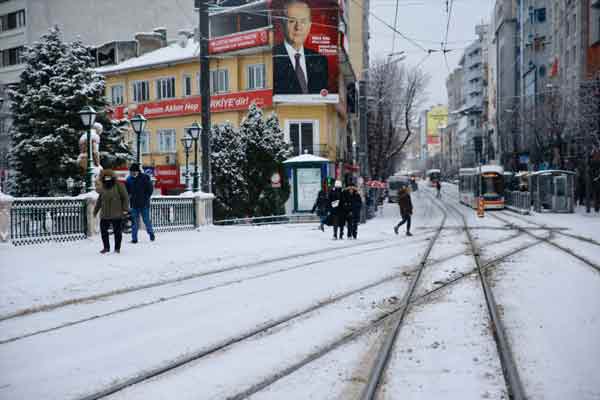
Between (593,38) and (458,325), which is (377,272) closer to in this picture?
(458,325)

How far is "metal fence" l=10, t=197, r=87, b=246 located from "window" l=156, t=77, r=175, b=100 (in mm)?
29218

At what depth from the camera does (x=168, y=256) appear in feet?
44.1

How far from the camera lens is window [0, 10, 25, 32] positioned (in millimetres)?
51469

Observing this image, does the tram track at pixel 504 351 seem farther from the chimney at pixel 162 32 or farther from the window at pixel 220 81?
the chimney at pixel 162 32

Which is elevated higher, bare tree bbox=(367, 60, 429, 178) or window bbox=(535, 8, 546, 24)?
window bbox=(535, 8, 546, 24)

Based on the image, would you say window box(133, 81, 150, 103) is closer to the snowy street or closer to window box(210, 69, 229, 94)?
window box(210, 69, 229, 94)

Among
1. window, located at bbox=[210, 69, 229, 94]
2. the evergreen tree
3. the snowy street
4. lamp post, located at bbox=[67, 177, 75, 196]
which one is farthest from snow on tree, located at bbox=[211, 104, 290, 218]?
the snowy street

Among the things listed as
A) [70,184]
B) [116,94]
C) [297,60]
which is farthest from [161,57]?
[70,184]

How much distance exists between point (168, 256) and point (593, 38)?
49368 mm

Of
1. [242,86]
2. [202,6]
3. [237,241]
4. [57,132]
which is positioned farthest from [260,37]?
[237,241]

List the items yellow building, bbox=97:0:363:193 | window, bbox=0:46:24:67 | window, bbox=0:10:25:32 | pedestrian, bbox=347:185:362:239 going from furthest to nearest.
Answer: window, bbox=0:46:24:67 → window, bbox=0:10:25:32 → yellow building, bbox=97:0:363:193 → pedestrian, bbox=347:185:362:239

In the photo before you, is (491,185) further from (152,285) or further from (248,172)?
(152,285)

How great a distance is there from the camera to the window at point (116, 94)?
47009mm

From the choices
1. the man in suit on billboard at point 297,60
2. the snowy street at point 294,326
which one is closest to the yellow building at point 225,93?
the man in suit on billboard at point 297,60
